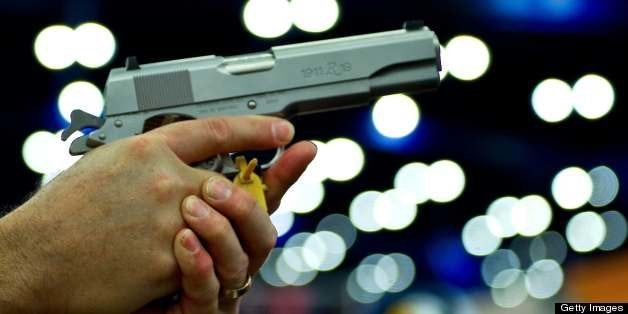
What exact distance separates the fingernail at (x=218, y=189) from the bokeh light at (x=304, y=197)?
14.2 meters

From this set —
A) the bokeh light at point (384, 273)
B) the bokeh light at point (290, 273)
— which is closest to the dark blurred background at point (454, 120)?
the bokeh light at point (384, 273)

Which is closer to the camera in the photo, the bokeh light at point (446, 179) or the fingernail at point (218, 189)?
the fingernail at point (218, 189)

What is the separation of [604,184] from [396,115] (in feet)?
14.7

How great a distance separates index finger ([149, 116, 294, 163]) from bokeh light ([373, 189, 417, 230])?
16.4m

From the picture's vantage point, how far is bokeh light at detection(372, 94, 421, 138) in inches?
463

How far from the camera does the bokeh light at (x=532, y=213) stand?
67.1 ft

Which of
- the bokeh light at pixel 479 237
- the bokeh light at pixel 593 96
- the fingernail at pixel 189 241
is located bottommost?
the fingernail at pixel 189 241

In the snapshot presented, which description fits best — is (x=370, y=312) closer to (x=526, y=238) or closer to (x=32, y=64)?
(x=32, y=64)

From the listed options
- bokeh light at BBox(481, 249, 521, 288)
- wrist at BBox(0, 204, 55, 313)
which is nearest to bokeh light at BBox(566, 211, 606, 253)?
bokeh light at BBox(481, 249, 521, 288)

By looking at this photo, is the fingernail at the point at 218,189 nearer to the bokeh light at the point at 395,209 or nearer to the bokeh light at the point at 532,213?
the bokeh light at the point at 395,209

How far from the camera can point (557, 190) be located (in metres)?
17.4

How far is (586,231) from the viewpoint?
2067cm

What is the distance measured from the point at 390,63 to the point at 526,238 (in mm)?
24233

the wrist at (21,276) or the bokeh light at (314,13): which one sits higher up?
the bokeh light at (314,13)
